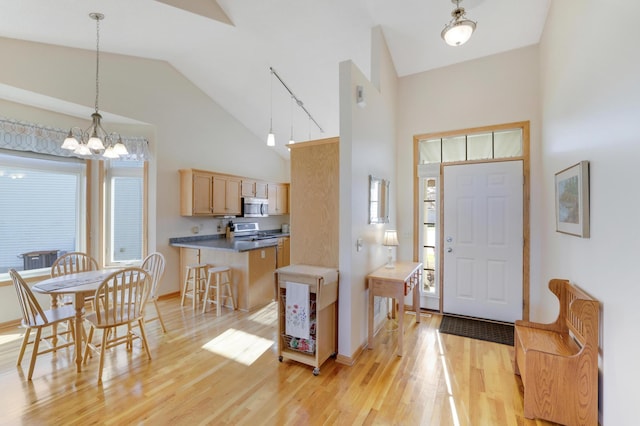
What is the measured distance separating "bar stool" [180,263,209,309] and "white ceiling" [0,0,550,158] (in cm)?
269

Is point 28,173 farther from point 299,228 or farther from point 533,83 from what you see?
point 533,83

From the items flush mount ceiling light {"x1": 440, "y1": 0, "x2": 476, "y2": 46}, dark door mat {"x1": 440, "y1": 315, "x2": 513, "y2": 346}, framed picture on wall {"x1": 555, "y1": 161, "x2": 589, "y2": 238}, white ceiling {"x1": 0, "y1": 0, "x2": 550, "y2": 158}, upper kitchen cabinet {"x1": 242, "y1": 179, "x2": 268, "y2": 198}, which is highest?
white ceiling {"x1": 0, "y1": 0, "x2": 550, "y2": 158}

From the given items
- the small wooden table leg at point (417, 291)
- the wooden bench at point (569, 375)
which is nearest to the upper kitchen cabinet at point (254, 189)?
the small wooden table leg at point (417, 291)

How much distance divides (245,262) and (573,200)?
3.72 metres

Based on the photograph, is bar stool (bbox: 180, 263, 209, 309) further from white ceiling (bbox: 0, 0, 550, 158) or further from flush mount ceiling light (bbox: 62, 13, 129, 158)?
white ceiling (bbox: 0, 0, 550, 158)

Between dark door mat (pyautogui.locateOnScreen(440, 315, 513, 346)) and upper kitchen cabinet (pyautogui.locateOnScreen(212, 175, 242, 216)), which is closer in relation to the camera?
dark door mat (pyautogui.locateOnScreen(440, 315, 513, 346))

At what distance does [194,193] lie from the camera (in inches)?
186

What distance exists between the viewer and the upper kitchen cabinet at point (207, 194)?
473 cm

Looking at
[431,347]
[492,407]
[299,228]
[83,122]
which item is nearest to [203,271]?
[299,228]

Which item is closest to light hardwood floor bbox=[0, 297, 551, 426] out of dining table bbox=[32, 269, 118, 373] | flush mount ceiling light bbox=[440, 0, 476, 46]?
dining table bbox=[32, 269, 118, 373]

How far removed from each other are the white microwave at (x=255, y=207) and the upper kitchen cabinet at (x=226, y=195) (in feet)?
0.41

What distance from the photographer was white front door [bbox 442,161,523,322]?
139 inches

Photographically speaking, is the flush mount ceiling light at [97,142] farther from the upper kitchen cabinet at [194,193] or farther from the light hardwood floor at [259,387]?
the light hardwood floor at [259,387]

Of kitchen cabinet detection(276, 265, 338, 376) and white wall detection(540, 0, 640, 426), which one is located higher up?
white wall detection(540, 0, 640, 426)
